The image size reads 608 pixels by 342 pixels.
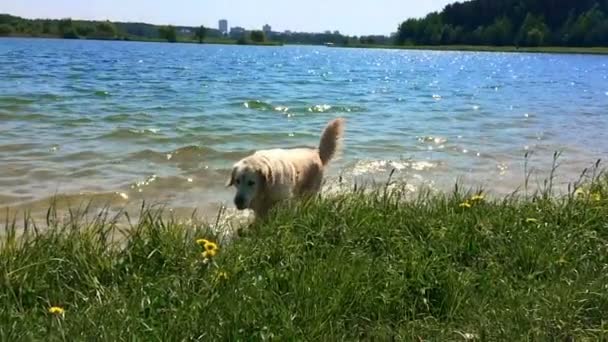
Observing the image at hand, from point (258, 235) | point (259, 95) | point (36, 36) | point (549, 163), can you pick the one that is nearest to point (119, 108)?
point (259, 95)

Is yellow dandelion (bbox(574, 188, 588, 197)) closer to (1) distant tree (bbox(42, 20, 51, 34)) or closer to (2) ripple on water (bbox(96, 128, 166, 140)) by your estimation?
(2) ripple on water (bbox(96, 128, 166, 140))

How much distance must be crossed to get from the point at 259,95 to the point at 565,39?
318ft

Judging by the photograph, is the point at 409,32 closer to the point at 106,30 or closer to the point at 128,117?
the point at 106,30

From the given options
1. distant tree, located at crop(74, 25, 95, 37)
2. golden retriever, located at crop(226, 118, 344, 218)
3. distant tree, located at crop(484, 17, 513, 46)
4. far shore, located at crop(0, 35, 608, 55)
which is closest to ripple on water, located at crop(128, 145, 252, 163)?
golden retriever, located at crop(226, 118, 344, 218)

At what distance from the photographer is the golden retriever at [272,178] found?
6148mm

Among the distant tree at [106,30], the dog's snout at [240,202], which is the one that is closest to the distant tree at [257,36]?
the distant tree at [106,30]

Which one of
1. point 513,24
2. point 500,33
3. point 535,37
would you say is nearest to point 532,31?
point 535,37

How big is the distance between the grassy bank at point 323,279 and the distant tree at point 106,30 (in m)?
113

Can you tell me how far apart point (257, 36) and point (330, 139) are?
131m

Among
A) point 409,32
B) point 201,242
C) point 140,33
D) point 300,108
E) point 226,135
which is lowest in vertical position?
point 140,33

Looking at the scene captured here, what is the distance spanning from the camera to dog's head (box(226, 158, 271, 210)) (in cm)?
610

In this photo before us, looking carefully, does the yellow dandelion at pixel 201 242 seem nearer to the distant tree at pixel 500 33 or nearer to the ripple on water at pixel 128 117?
the ripple on water at pixel 128 117

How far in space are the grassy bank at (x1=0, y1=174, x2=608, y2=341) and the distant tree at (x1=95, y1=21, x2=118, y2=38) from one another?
113m

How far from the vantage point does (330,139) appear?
7.80 m
